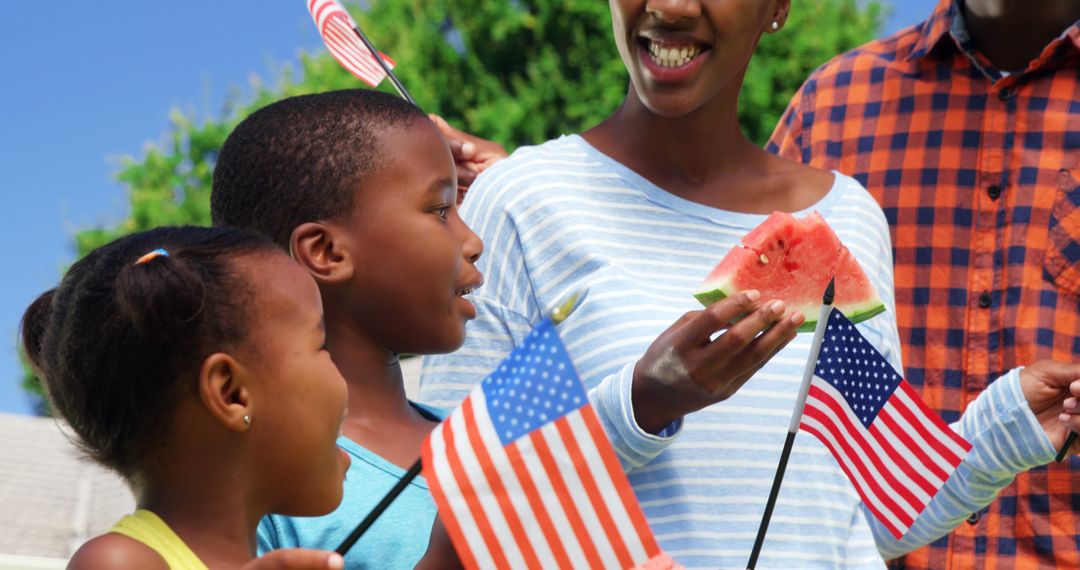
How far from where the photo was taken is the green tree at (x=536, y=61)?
12.9 metres

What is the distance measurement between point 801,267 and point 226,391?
5.02 feet

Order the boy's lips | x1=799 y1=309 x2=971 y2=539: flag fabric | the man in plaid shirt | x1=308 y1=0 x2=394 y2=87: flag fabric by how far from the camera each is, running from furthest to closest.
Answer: the man in plaid shirt
x1=308 y1=0 x2=394 y2=87: flag fabric
x1=799 y1=309 x2=971 y2=539: flag fabric
the boy's lips

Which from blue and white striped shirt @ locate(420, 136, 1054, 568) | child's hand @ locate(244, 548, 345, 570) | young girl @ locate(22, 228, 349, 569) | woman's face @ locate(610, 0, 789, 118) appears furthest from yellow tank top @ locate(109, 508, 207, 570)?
woman's face @ locate(610, 0, 789, 118)

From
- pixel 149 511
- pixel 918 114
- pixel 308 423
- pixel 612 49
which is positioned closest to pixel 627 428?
Answer: pixel 308 423

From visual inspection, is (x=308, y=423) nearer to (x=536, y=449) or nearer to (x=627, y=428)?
(x=536, y=449)

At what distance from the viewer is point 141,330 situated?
269 centimetres

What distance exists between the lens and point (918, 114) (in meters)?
5.62

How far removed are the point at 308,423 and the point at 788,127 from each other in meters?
3.54

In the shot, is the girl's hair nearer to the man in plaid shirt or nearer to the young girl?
the young girl

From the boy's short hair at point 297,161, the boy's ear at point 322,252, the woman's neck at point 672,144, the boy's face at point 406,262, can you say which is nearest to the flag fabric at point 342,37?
the woman's neck at point 672,144

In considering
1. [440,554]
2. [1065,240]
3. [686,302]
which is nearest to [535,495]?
[440,554]

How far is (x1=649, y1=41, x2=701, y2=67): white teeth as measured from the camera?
3.81 meters

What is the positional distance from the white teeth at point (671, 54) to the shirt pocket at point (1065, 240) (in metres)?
2.01

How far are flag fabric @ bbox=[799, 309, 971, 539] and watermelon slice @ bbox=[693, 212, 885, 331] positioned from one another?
0.11 meters
